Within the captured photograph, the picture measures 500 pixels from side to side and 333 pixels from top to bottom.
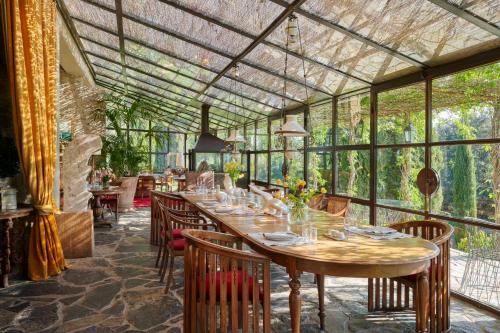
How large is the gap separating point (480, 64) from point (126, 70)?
733 centimetres

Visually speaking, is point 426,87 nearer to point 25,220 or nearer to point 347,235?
point 347,235

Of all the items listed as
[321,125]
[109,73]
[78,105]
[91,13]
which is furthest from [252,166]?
[91,13]

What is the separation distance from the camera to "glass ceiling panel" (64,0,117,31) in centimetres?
516

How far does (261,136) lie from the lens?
28.2 ft

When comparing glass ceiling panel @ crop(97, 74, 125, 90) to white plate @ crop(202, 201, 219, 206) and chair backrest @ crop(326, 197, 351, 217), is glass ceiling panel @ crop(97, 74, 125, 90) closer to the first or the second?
white plate @ crop(202, 201, 219, 206)

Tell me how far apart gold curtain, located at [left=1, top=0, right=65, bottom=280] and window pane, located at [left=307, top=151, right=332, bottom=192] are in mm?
3777

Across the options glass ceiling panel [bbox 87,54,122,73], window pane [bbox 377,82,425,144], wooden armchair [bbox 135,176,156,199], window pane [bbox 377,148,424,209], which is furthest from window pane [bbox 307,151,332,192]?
wooden armchair [bbox 135,176,156,199]

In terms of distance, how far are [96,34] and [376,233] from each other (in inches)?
236

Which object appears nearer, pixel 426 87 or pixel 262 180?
pixel 426 87

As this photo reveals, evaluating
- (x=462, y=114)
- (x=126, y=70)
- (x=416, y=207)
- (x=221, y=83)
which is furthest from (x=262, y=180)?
(x=462, y=114)

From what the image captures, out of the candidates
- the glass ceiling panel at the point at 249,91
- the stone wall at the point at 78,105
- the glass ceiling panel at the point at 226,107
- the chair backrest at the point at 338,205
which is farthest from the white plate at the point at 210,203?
the stone wall at the point at 78,105

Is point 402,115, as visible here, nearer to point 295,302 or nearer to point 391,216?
point 391,216

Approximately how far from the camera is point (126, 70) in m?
8.37

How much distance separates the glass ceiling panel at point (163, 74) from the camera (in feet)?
23.6
